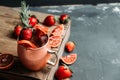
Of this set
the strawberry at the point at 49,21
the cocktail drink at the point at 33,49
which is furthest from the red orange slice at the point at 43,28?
the cocktail drink at the point at 33,49

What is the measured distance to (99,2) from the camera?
2275mm

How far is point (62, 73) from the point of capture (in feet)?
5.06

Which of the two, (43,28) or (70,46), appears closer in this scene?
(43,28)

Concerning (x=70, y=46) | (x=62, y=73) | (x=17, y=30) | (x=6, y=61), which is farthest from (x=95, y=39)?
(x=6, y=61)

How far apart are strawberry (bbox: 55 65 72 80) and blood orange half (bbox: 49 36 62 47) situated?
13cm

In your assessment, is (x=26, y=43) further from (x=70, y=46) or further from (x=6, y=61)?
(x=70, y=46)

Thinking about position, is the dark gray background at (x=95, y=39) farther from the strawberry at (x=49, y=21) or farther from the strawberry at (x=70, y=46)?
the strawberry at (x=49, y=21)

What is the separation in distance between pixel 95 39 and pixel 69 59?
29 centimetres

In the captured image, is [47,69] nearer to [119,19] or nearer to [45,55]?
[45,55]

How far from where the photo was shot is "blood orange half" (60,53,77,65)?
1.66 m

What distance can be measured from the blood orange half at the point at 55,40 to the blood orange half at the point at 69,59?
11 centimetres

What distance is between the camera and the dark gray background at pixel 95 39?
1.66 metres

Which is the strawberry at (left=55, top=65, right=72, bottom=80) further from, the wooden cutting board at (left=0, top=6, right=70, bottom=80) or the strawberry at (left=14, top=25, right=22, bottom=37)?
the strawberry at (left=14, top=25, right=22, bottom=37)

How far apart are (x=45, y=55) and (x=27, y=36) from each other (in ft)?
0.44
